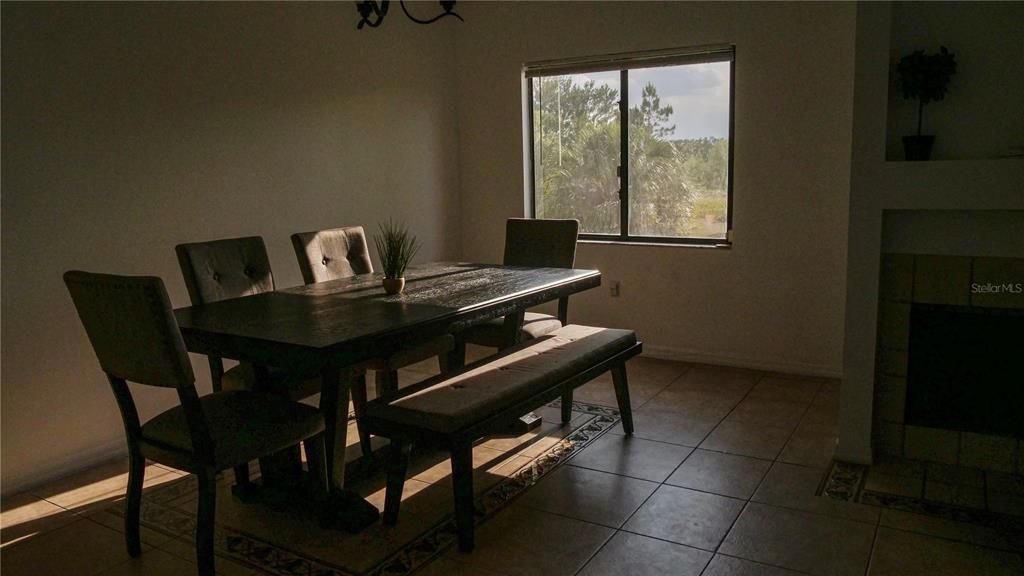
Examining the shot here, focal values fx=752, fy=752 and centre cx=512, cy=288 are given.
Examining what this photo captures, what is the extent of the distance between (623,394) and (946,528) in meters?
1.34

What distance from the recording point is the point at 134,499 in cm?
246

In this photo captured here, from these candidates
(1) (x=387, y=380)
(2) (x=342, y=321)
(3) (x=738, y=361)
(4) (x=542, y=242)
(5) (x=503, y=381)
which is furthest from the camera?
(3) (x=738, y=361)

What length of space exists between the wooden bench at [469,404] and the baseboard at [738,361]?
159cm

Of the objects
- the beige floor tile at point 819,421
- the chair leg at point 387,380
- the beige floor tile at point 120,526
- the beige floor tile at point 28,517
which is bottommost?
the beige floor tile at point 28,517

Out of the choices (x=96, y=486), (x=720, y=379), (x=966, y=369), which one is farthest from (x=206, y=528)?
(x=720, y=379)

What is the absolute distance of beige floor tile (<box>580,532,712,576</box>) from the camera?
2.30 meters

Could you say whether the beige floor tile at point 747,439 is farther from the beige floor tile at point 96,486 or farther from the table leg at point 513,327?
the beige floor tile at point 96,486

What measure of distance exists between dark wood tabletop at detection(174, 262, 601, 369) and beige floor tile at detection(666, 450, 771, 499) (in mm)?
898

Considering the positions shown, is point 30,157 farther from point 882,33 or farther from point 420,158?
point 882,33

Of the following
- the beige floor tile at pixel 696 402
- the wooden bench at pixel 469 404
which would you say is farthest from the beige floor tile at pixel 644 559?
the beige floor tile at pixel 696 402

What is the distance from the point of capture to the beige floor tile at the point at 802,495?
8.69 feet

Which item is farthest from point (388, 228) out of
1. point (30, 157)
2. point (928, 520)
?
point (928, 520)

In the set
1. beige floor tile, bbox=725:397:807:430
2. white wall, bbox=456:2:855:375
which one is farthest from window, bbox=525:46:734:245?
beige floor tile, bbox=725:397:807:430

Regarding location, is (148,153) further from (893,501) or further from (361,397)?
(893,501)
